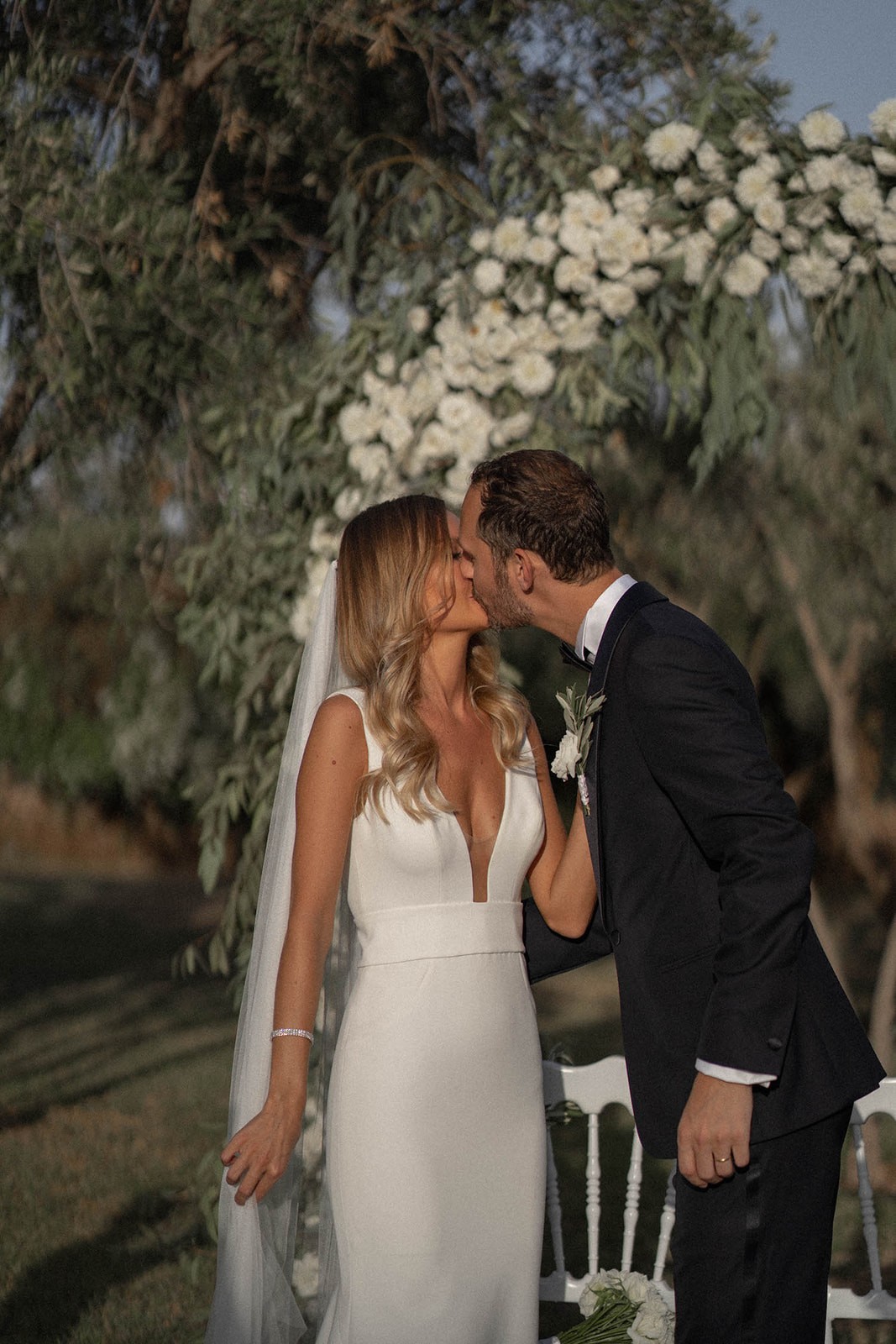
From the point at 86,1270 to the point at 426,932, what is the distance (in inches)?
126

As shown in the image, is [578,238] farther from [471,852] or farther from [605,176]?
[471,852]

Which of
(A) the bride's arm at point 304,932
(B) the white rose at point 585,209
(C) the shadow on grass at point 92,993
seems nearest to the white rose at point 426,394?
(B) the white rose at point 585,209

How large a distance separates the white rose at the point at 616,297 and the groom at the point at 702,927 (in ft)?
3.96

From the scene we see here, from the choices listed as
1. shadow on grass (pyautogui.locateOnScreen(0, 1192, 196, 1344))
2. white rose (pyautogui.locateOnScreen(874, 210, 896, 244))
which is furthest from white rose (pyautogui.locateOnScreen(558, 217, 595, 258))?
shadow on grass (pyautogui.locateOnScreen(0, 1192, 196, 1344))

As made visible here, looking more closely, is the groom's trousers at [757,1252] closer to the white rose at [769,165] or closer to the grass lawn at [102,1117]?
the grass lawn at [102,1117]

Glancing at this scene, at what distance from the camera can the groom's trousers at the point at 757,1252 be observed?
191 cm

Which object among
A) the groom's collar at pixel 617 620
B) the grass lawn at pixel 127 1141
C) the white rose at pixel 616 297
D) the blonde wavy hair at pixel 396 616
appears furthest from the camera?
the grass lawn at pixel 127 1141

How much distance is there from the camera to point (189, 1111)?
7430mm

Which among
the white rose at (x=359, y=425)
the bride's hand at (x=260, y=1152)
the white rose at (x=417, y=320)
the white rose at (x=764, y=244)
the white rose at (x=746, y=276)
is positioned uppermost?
the white rose at (x=764, y=244)

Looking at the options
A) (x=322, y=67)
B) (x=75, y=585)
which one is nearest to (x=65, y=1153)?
(x=75, y=585)

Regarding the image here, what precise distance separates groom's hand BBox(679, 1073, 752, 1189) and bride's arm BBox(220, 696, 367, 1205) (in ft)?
1.99

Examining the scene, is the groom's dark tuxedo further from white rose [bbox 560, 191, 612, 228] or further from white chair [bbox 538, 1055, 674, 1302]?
white rose [bbox 560, 191, 612, 228]

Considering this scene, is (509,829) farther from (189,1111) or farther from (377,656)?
(189,1111)

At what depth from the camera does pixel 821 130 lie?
10.3ft
